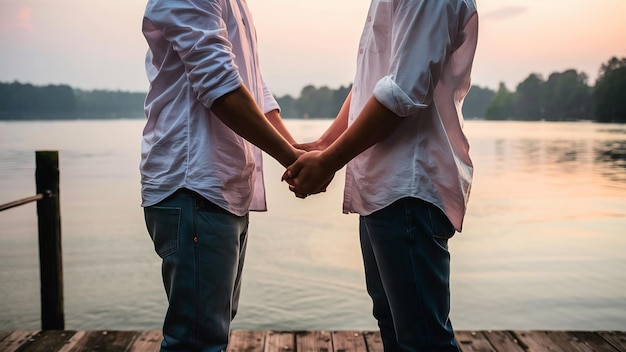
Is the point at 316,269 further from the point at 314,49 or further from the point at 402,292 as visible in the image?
the point at 402,292

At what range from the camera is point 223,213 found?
114 cm

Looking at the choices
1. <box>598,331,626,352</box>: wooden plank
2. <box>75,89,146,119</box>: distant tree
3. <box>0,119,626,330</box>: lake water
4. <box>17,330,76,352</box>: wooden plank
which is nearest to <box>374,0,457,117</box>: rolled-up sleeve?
<box>598,331,626,352</box>: wooden plank

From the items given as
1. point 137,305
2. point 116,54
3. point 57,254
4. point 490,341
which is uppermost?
point 116,54

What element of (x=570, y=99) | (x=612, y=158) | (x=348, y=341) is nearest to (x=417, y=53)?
(x=348, y=341)

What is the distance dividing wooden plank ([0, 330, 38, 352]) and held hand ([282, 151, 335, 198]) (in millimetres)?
1664

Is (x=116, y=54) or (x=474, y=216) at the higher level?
(x=116, y=54)

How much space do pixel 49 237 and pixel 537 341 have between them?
7.13 feet

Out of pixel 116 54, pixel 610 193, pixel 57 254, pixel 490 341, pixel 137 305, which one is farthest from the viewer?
pixel 116 54

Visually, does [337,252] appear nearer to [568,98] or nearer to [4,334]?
[568,98]

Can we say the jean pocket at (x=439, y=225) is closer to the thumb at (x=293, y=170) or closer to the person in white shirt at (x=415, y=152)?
the person in white shirt at (x=415, y=152)

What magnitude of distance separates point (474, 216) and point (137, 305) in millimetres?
6192

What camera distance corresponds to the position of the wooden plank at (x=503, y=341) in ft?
7.32

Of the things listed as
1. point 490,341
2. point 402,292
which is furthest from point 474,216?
point 402,292

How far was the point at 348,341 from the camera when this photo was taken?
2.27 m
